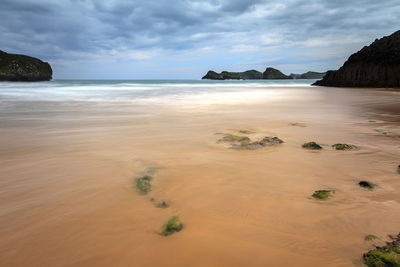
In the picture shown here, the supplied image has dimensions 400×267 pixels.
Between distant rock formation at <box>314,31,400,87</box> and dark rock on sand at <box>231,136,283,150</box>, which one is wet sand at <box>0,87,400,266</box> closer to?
dark rock on sand at <box>231,136,283,150</box>

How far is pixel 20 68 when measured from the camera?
66.4 meters

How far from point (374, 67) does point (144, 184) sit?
3614 cm

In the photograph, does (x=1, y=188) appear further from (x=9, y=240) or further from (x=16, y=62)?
(x=16, y=62)

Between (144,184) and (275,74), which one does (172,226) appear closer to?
(144,184)

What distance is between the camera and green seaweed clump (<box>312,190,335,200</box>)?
2160 millimetres

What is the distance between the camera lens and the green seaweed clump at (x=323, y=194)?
216 centimetres

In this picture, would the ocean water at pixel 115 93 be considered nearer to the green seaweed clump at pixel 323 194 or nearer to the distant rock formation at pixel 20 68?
the green seaweed clump at pixel 323 194

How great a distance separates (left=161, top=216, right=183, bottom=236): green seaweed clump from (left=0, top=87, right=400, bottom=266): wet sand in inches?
2.1

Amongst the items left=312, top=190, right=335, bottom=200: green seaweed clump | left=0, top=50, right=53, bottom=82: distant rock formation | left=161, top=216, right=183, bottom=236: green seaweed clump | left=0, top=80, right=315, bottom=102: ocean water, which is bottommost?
left=161, top=216, right=183, bottom=236: green seaweed clump

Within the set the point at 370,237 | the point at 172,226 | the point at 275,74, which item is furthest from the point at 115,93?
the point at 275,74

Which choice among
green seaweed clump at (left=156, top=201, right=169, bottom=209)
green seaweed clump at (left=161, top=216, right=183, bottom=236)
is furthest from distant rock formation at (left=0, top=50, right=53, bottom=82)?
green seaweed clump at (left=161, top=216, right=183, bottom=236)

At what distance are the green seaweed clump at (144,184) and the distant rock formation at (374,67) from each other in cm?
3323

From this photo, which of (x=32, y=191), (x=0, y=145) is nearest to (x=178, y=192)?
(x=32, y=191)

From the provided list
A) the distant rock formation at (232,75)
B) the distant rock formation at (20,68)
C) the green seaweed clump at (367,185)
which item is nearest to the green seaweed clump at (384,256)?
the green seaweed clump at (367,185)
